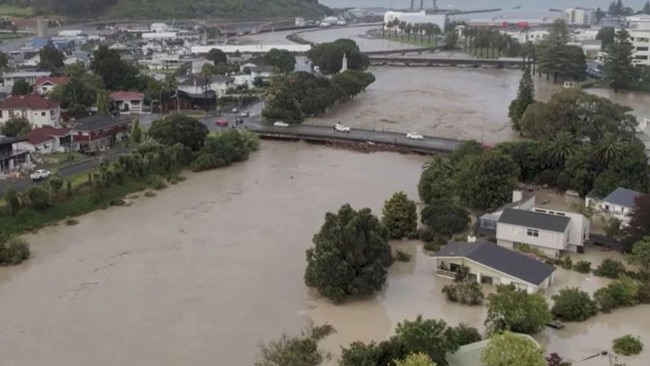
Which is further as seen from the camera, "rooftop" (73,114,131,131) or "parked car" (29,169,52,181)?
"rooftop" (73,114,131,131)

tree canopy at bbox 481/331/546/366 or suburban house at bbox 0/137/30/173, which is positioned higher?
suburban house at bbox 0/137/30/173

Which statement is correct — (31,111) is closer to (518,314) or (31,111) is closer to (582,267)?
(582,267)

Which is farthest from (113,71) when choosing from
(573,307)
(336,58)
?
(573,307)

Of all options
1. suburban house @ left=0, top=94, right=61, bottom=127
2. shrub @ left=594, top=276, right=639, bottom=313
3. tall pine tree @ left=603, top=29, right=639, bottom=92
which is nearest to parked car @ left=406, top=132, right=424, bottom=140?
→ suburban house @ left=0, top=94, right=61, bottom=127

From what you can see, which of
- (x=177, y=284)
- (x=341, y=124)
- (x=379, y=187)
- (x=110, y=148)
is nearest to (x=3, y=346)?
(x=177, y=284)

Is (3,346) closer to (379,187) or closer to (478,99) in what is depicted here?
(379,187)

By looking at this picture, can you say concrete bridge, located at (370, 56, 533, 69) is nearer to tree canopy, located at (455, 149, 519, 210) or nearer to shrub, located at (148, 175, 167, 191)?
shrub, located at (148, 175, 167, 191)

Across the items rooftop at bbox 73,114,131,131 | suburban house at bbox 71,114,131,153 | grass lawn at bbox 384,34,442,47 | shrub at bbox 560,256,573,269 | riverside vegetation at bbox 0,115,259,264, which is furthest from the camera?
grass lawn at bbox 384,34,442,47
